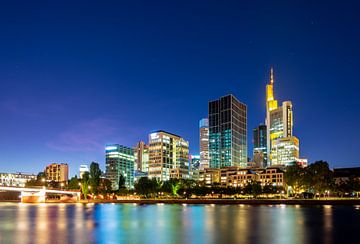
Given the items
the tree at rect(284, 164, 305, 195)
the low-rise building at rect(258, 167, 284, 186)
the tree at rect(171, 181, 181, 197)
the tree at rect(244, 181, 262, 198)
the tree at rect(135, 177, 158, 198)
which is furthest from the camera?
the low-rise building at rect(258, 167, 284, 186)

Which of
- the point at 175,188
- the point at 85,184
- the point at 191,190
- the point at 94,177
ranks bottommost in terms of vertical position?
the point at 191,190

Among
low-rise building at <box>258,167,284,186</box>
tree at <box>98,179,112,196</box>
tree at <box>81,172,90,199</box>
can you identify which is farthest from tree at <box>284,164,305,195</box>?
tree at <box>98,179,112,196</box>

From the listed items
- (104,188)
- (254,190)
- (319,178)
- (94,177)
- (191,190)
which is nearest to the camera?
(319,178)

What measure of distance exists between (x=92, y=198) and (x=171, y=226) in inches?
4651

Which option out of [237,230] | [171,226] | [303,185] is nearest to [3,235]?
[171,226]

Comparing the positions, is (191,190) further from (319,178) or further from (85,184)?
(319,178)

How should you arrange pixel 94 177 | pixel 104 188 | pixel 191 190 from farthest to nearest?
pixel 104 188 < pixel 94 177 < pixel 191 190

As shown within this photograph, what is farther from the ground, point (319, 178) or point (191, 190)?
point (319, 178)

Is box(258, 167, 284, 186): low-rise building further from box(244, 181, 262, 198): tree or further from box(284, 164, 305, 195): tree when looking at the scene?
box(284, 164, 305, 195): tree

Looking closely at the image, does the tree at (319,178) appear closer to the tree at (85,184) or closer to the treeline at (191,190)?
the treeline at (191,190)

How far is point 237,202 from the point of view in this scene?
114 meters

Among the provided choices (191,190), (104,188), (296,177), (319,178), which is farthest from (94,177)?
(319,178)

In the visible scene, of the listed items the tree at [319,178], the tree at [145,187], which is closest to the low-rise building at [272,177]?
the tree at [145,187]

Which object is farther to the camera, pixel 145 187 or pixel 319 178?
pixel 145 187
